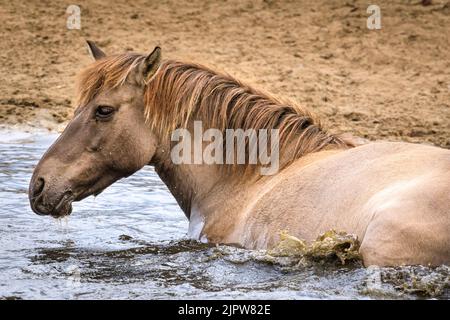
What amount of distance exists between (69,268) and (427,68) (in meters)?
5.99

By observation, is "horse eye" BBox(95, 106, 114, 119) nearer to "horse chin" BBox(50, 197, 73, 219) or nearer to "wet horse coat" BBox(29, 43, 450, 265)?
"wet horse coat" BBox(29, 43, 450, 265)

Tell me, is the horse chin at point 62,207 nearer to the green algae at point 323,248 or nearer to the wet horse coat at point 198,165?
the wet horse coat at point 198,165

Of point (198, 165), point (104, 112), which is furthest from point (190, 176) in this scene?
point (104, 112)

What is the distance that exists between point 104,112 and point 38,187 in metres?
0.55

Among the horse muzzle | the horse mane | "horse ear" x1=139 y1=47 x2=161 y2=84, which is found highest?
"horse ear" x1=139 y1=47 x2=161 y2=84

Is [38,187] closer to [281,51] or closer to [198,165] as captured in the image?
[198,165]

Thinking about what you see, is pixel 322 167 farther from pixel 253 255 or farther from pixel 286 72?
pixel 286 72

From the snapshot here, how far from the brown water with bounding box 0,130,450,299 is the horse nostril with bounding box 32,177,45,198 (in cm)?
36

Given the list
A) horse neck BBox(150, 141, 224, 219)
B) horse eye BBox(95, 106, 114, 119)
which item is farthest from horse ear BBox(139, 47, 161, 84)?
horse neck BBox(150, 141, 224, 219)

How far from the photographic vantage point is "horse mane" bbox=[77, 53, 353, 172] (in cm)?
556

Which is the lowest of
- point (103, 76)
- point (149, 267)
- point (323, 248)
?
point (149, 267)

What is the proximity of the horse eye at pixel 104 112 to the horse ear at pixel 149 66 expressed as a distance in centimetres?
25

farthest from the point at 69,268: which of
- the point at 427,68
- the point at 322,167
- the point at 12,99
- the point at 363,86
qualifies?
the point at 427,68

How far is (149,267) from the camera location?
5203mm
